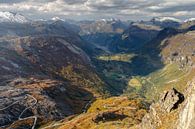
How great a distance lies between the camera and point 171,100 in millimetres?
141000

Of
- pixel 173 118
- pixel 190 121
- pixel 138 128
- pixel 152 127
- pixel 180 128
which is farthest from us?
pixel 138 128

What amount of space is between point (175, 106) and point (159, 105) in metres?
11.8

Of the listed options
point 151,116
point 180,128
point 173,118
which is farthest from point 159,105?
point 180,128

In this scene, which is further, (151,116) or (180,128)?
(151,116)

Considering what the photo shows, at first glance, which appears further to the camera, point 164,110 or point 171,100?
point 164,110

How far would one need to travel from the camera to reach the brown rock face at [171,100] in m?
139

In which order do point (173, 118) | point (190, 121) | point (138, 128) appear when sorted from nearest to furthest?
point (190, 121) → point (173, 118) → point (138, 128)

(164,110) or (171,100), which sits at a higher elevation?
(171,100)

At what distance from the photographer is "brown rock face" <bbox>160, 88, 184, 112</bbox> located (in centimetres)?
13900

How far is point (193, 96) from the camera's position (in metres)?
89.1

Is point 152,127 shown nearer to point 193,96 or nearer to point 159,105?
point 159,105

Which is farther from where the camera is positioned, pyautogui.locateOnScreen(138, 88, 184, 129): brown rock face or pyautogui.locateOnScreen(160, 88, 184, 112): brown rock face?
pyautogui.locateOnScreen(160, 88, 184, 112): brown rock face

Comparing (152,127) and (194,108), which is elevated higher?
(194,108)

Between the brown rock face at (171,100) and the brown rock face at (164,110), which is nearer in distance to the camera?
the brown rock face at (164,110)
